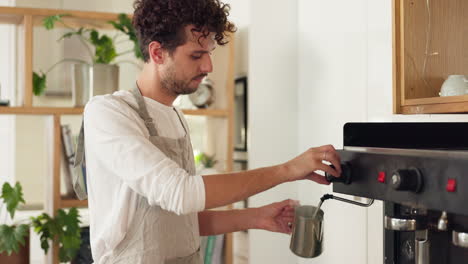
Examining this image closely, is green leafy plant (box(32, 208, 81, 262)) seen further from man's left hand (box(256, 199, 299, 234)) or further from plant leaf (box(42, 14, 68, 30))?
man's left hand (box(256, 199, 299, 234))

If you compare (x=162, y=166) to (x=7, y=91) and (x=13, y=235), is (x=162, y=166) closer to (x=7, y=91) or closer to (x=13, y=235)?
(x=13, y=235)

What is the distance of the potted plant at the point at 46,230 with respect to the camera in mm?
2561

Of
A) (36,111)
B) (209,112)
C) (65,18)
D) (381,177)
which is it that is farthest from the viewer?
(209,112)

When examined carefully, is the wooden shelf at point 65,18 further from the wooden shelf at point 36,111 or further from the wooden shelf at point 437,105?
the wooden shelf at point 437,105

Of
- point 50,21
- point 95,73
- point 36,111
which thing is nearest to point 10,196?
point 36,111

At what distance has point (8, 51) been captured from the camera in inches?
123

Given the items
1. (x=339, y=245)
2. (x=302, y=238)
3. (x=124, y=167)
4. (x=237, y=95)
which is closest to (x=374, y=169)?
(x=302, y=238)

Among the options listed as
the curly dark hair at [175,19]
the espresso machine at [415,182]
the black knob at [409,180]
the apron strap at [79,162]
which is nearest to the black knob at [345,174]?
the espresso machine at [415,182]

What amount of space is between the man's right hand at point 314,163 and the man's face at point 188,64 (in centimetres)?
36

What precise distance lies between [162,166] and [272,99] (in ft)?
5.77

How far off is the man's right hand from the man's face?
358mm

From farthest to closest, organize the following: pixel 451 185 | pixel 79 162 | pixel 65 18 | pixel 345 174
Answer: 1. pixel 65 18
2. pixel 79 162
3. pixel 345 174
4. pixel 451 185

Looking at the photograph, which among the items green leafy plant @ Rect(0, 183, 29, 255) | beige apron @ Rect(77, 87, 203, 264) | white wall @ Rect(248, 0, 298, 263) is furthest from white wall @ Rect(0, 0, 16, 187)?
beige apron @ Rect(77, 87, 203, 264)

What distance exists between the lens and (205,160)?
2.98 m
